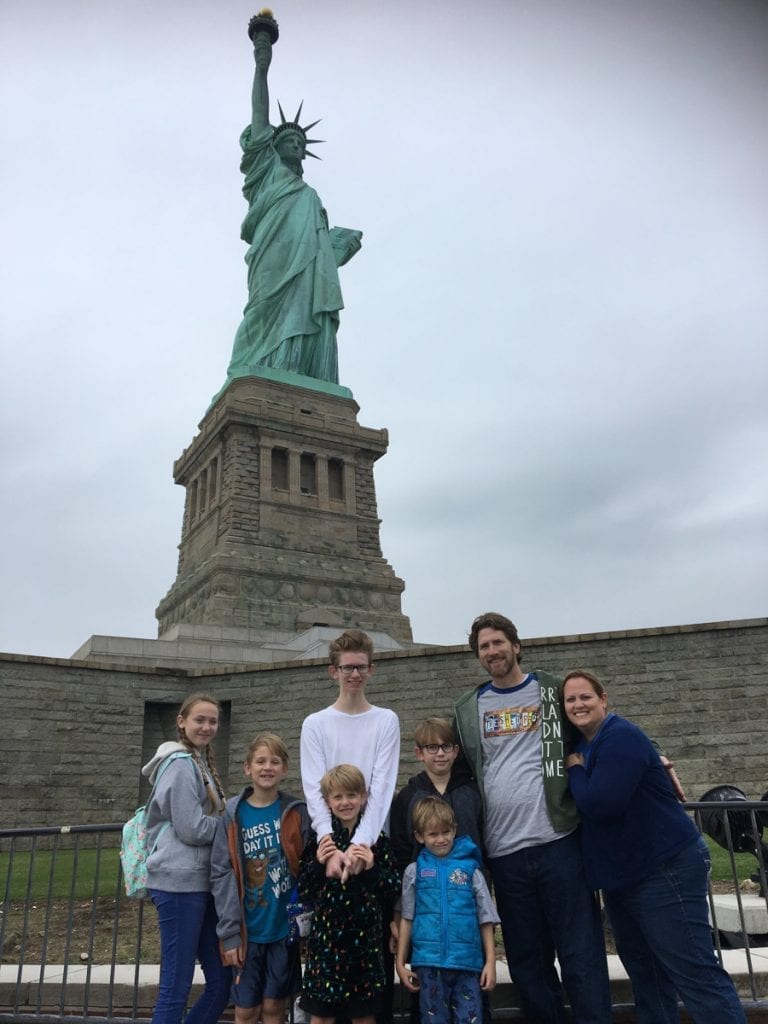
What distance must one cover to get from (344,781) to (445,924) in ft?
2.64

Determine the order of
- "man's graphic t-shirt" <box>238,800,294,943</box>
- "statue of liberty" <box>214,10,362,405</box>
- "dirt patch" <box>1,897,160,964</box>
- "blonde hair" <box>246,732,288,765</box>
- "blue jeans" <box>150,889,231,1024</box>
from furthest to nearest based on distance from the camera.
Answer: "statue of liberty" <box>214,10,362,405</box>, "dirt patch" <box>1,897,160,964</box>, "blonde hair" <box>246,732,288,765</box>, "man's graphic t-shirt" <box>238,800,294,943</box>, "blue jeans" <box>150,889,231,1024</box>

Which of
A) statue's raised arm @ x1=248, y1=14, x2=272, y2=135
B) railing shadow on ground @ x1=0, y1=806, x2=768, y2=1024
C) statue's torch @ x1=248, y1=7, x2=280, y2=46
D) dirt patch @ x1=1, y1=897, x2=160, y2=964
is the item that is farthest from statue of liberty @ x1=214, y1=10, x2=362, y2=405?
railing shadow on ground @ x1=0, y1=806, x2=768, y2=1024

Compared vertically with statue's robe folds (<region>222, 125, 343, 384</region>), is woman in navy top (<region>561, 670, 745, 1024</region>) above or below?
below

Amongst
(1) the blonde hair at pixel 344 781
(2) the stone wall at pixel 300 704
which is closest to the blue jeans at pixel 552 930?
Result: (1) the blonde hair at pixel 344 781

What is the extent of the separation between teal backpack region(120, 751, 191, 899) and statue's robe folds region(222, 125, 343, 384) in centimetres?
3086

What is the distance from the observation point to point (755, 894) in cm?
654

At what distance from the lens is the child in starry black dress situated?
12.1 feet

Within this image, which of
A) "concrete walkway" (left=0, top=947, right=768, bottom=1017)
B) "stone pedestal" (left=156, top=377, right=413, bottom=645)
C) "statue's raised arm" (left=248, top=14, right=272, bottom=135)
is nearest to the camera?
"concrete walkway" (left=0, top=947, right=768, bottom=1017)

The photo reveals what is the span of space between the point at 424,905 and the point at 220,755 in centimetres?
1348

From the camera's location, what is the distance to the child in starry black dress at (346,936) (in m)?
3.67

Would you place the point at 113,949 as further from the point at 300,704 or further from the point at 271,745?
the point at 300,704

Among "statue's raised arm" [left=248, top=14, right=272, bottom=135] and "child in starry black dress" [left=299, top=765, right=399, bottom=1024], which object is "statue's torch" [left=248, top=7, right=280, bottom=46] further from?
"child in starry black dress" [left=299, top=765, right=399, bottom=1024]

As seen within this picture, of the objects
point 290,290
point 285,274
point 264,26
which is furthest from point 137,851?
point 264,26

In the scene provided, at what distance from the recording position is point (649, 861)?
140 inches
